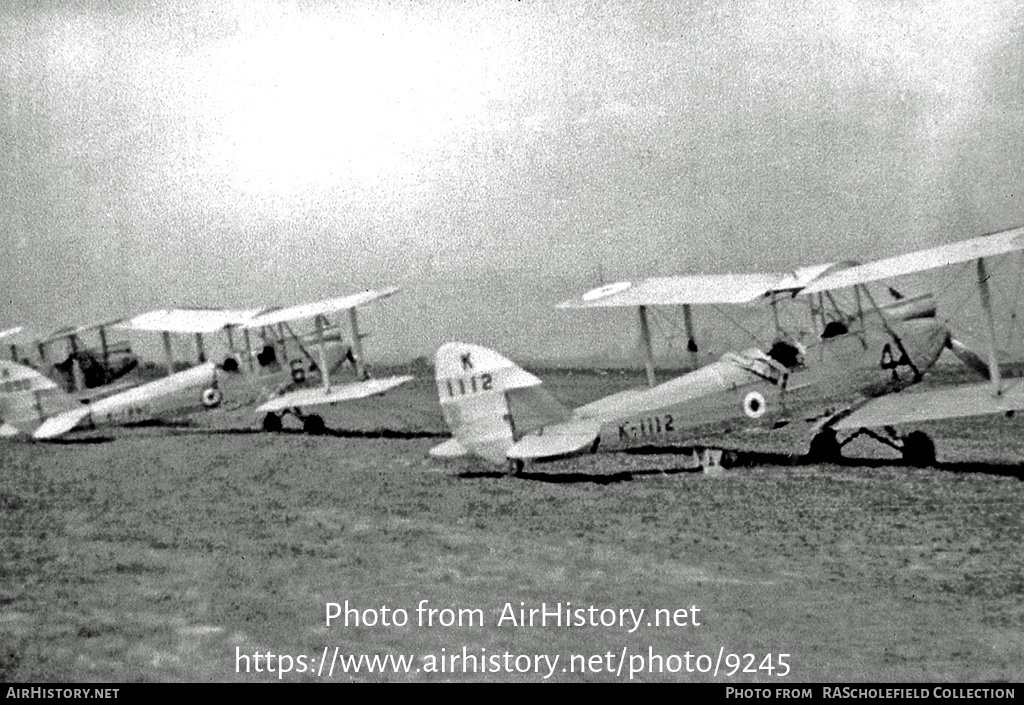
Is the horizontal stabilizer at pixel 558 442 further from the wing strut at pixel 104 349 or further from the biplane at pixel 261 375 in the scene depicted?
the wing strut at pixel 104 349

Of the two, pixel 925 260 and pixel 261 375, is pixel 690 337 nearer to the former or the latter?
pixel 925 260

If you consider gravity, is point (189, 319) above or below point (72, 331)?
below

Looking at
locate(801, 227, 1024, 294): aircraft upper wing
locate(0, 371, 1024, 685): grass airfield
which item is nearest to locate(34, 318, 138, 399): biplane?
locate(0, 371, 1024, 685): grass airfield

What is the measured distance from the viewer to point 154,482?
11.0 m

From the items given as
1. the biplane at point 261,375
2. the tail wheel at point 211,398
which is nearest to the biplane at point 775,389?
the biplane at point 261,375

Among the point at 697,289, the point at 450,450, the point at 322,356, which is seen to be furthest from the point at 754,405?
Result: the point at 322,356

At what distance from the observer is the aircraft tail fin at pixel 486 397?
34.3 feet

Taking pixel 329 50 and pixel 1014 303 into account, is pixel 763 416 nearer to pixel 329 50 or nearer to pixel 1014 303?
pixel 1014 303

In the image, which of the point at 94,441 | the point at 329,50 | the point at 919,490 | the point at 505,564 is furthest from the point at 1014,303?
the point at 94,441

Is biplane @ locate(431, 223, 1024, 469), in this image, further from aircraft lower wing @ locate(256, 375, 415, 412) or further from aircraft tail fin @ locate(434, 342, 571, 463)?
aircraft lower wing @ locate(256, 375, 415, 412)

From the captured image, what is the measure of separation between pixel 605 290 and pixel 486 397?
8.94ft

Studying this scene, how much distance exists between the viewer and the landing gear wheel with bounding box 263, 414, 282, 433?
1692cm

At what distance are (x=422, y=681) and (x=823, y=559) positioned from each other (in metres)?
3.15

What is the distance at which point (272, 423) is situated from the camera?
16953 mm
